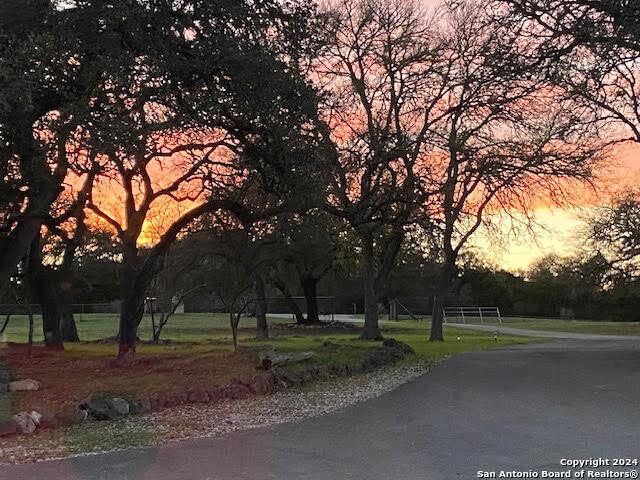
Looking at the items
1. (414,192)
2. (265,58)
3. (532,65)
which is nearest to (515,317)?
(414,192)

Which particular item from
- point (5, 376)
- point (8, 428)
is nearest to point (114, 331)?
point (5, 376)

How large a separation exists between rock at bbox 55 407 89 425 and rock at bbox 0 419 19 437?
0.75 m

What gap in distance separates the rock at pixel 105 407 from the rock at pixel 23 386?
3003 mm

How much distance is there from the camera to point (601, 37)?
11.6 meters

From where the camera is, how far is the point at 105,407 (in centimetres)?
1062

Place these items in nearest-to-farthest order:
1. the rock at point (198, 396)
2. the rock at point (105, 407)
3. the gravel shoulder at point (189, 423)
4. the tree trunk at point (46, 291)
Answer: the gravel shoulder at point (189, 423) → the rock at point (105, 407) → the rock at point (198, 396) → the tree trunk at point (46, 291)

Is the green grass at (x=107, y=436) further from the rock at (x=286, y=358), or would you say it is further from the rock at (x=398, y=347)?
the rock at (x=398, y=347)

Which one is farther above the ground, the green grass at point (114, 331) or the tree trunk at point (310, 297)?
the tree trunk at point (310, 297)

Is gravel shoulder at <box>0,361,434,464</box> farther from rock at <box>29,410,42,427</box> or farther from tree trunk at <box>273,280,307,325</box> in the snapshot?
tree trunk at <box>273,280,307,325</box>

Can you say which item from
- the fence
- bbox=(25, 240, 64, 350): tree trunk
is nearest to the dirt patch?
bbox=(25, 240, 64, 350): tree trunk

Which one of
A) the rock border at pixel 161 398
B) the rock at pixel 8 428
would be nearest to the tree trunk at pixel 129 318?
the rock border at pixel 161 398

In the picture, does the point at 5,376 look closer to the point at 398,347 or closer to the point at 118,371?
the point at 118,371

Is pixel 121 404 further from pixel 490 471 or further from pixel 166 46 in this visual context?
pixel 490 471

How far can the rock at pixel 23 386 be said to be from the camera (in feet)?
42.7
